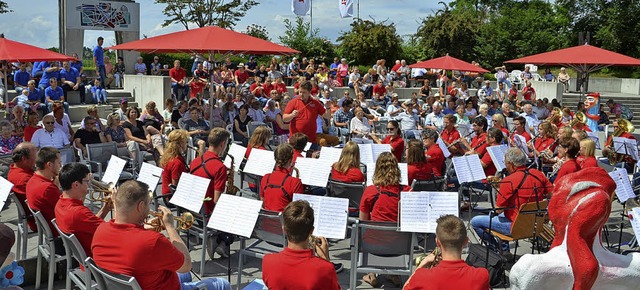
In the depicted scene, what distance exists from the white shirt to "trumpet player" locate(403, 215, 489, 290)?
7898 mm

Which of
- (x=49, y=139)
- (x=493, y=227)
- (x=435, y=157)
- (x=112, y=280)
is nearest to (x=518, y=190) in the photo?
(x=493, y=227)

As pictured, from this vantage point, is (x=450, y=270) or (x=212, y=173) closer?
(x=450, y=270)

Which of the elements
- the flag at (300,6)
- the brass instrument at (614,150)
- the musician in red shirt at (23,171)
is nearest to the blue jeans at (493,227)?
the brass instrument at (614,150)

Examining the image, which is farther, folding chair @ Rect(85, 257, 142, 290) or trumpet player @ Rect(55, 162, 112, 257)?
trumpet player @ Rect(55, 162, 112, 257)

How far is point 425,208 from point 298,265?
83.1 inches

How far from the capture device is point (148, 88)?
17953 millimetres

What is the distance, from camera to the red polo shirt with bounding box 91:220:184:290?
13.2ft

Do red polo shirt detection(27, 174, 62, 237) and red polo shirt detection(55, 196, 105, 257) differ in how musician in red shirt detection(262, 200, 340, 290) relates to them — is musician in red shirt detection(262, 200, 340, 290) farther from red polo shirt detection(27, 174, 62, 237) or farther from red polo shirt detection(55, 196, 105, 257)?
red polo shirt detection(27, 174, 62, 237)

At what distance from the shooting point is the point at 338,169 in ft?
24.7

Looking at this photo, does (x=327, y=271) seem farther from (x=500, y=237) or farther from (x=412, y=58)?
(x=412, y=58)

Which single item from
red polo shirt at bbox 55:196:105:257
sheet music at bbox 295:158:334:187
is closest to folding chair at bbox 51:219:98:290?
red polo shirt at bbox 55:196:105:257

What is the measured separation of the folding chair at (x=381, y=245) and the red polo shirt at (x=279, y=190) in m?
1.06

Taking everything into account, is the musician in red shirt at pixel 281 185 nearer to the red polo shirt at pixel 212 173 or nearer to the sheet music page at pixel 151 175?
the red polo shirt at pixel 212 173

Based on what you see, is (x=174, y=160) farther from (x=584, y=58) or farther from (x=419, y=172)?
(x=584, y=58)
